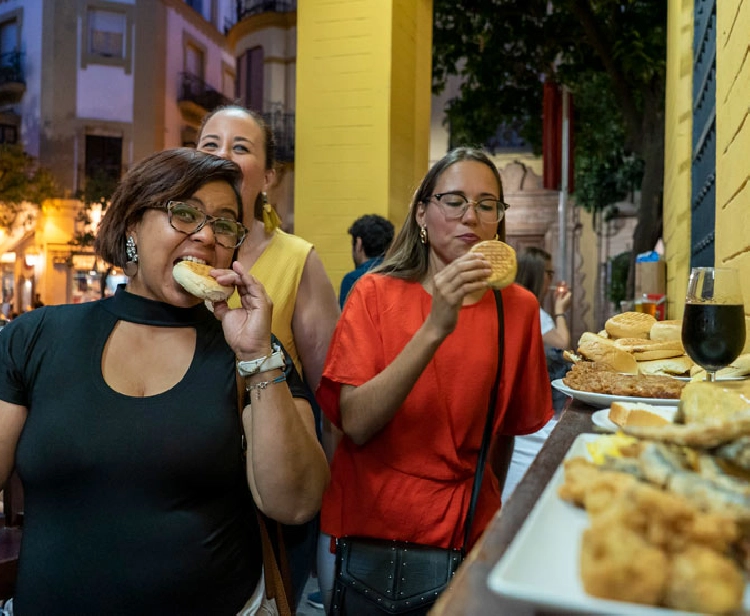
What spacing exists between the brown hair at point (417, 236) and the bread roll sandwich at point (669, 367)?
630 mm

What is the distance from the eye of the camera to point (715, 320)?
1.55m

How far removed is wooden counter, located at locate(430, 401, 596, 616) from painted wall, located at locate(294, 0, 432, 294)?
474 cm

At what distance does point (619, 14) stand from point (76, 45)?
69.6ft

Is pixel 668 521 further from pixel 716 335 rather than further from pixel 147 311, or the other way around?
pixel 147 311

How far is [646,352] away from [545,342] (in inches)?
101

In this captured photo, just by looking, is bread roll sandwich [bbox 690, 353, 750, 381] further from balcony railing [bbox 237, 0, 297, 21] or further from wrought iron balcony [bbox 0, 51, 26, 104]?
wrought iron balcony [bbox 0, 51, 26, 104]

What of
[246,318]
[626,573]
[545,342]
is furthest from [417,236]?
[545,342]

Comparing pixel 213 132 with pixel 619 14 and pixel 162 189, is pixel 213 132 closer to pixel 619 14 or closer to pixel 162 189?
pixel 162 189

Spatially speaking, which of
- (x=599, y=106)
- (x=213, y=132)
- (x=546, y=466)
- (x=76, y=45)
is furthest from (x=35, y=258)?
(x=546, y=466)

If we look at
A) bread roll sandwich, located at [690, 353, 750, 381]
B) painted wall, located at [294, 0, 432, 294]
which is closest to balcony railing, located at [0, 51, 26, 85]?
painted wall, located at [294, 0, 432, 294]

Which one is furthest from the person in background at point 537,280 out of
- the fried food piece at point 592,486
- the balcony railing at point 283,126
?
the balcony railing at point 283,126

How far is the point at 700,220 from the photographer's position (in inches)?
144

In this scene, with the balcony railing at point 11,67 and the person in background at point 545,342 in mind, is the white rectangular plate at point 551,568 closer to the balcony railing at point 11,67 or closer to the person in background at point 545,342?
the person in background at point 545,342

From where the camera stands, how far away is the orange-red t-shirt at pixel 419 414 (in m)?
1.91
